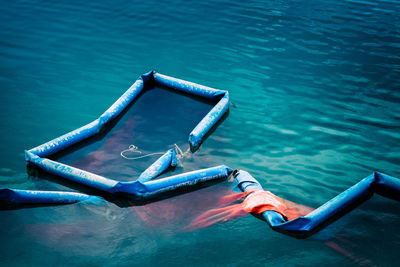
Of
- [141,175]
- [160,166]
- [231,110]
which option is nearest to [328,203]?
[160,166]

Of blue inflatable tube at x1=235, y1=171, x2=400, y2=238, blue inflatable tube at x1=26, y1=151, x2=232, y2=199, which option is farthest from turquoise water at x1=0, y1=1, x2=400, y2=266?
blue inflatable tube at x1=26, y1=151, x2=232, y2=199


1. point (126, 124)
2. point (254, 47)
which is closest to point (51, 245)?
point (126, 124)

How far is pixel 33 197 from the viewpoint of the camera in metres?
4.68

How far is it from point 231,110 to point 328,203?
310cm

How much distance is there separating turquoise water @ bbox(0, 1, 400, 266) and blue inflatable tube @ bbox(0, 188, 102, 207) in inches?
5.0

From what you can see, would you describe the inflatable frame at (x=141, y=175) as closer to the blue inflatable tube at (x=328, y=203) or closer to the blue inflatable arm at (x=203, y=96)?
the blue inflatable arm at (x=203, y=96)

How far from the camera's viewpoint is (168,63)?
8.90 m

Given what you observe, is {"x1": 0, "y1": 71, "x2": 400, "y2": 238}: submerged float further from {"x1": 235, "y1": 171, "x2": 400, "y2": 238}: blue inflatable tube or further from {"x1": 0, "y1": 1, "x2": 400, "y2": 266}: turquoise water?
{"x1": 0, "y1": 1, "x2": 400, "y2": 266}: turquoise water

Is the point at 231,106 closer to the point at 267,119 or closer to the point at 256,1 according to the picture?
the point at 267,119

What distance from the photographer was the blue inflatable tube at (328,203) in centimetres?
453

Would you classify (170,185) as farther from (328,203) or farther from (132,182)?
(328,203)

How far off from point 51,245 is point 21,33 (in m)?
7.60

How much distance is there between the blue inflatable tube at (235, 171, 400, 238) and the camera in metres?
4.53

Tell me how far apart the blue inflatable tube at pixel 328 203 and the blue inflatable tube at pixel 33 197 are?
7.65ft
